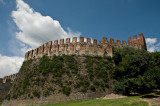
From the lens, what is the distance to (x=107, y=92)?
69.1 feet

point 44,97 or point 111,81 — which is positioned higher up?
point 111,81

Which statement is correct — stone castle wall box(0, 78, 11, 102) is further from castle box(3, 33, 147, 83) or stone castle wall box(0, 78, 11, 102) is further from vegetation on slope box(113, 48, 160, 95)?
vegetation on slope box(113, 48, 160, 95)

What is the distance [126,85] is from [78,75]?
7.71 m

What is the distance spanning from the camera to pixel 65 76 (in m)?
22.0

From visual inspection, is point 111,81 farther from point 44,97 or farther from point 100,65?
point 44,97

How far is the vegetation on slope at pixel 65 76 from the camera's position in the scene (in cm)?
2069

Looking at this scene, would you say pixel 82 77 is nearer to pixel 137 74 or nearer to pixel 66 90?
pixel 66 90

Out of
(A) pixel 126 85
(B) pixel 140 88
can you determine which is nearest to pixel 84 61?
(A) pixel 126 85

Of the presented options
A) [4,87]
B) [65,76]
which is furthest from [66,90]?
[4,87]

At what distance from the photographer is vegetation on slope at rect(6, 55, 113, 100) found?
20688 millimetres

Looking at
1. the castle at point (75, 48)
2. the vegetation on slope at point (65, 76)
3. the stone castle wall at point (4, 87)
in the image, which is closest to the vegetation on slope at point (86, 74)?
the vegetation on slope at point (65, 76)

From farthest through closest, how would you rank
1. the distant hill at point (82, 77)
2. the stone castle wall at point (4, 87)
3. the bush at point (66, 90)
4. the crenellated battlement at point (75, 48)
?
the stone castle wall at point (4, 87)
the crenellated battlement at point (75, 48)
the bush at point (66, 90)
the distant hill at point (82, 77)

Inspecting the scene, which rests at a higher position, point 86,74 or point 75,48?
point 75,48

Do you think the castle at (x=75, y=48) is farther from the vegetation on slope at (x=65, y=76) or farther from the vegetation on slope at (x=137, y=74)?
the vegetation on slope at (x=137, y=74)
